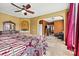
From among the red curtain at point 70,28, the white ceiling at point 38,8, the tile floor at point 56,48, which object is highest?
the white ceiling at point 38,8

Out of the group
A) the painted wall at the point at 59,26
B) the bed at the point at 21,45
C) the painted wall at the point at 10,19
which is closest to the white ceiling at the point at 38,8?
the painted wall at the point at 10,19

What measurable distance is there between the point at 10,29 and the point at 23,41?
0.89ft

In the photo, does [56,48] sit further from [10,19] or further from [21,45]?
[10,19]

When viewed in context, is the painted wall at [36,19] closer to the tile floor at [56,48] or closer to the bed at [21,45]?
the bed at [21,45]

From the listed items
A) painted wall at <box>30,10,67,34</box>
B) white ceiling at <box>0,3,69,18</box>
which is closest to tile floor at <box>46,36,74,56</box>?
painted wall at <box>30,10,67,34</box>

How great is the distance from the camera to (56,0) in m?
1.78

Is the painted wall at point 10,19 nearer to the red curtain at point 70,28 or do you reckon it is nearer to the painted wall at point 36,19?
the painted wall at point 36,19

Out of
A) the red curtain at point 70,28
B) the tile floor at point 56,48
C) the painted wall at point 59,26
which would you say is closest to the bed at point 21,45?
the tile floor at point 56,48

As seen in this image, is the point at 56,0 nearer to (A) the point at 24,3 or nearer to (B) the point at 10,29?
(A) the point at 24,3

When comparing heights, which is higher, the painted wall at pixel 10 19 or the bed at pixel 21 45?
the painted wall at pixel 10 19

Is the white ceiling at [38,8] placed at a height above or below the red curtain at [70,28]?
above

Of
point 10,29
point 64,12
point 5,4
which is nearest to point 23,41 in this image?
point 10,29

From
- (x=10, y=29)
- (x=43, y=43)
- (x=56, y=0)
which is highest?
(x=56, y=0)

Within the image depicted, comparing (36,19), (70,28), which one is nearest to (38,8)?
(36,19)
